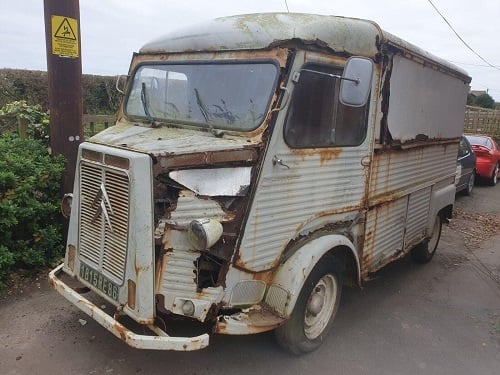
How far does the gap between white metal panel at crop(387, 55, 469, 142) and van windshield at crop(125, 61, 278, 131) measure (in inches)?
58.6

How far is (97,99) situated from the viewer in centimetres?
1388

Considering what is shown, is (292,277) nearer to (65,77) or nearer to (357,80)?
(357,80)

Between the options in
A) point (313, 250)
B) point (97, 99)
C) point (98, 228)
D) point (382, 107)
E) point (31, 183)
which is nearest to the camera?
point (98, 228)

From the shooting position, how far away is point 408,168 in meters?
4.73

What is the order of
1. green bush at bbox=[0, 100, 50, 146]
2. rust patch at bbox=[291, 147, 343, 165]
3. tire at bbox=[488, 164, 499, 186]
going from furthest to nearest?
tire at bbox=[488, 164, 499, 186]
green bush at bbox=[0, 100, 50, 146]
rust patch at bbox=[291, 147, 343, 165]

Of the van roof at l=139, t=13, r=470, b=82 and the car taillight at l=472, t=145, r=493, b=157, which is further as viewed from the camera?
the car taillight at l=472, t=145, r=493, b=157

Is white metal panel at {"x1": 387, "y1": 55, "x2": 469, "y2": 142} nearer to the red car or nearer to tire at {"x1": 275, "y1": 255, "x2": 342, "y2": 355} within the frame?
tire at {"x1": 275, "y1": 255, "x2": 342, "y2": 355}

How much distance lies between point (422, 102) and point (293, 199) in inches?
91.8

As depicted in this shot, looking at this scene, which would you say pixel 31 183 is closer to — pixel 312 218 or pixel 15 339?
pixel 15 339

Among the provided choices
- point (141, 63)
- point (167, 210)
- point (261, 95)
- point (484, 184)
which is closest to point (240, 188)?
point (167, 210)

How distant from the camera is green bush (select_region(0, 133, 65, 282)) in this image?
4273mm

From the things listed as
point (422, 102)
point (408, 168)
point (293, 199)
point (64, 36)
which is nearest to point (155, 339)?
point (293, 199)

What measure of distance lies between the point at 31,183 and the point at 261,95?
8.71 feet

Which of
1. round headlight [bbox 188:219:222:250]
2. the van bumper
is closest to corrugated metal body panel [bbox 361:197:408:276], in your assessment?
round headlight [bbox 188:219:222:250]
